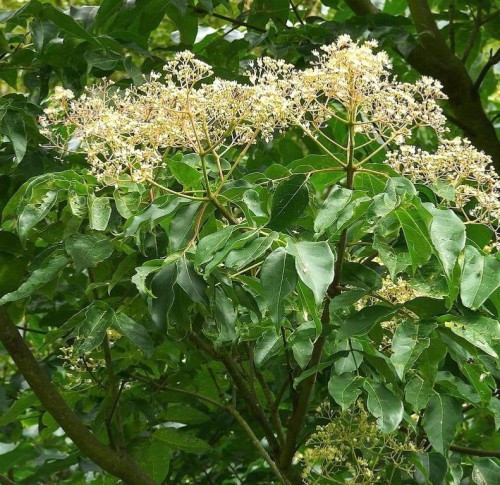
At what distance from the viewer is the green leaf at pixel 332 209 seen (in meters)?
1.32

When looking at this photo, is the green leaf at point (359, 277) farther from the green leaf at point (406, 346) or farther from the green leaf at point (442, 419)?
the green leaf at point (442, 419)

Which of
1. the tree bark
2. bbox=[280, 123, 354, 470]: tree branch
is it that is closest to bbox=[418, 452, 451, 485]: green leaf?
bbox=[280, 123, 354, 470]: tree branch

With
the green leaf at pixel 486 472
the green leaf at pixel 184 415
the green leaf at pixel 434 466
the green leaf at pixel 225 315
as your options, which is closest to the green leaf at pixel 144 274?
the green leaf at pixel 225 315

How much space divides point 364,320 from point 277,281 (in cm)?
21

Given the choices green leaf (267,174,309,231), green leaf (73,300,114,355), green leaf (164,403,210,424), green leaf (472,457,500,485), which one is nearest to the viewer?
green leaf (267,174,309,231)

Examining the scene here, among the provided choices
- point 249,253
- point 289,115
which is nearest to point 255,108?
point 289,115

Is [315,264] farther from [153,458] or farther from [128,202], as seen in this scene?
[153,458]

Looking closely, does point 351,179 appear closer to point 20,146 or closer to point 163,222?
point 163,222

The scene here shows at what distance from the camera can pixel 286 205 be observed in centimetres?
143

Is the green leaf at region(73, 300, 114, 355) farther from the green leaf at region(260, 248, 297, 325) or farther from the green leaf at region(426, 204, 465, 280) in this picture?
the green leaf at region(426, 204, 465, 280)

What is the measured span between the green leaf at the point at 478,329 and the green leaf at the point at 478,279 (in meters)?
0.08

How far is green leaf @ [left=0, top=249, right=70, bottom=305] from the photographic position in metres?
1.49

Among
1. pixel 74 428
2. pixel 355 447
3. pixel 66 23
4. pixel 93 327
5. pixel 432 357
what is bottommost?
pixel 74 428

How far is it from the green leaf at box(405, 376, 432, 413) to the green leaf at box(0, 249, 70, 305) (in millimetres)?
567
